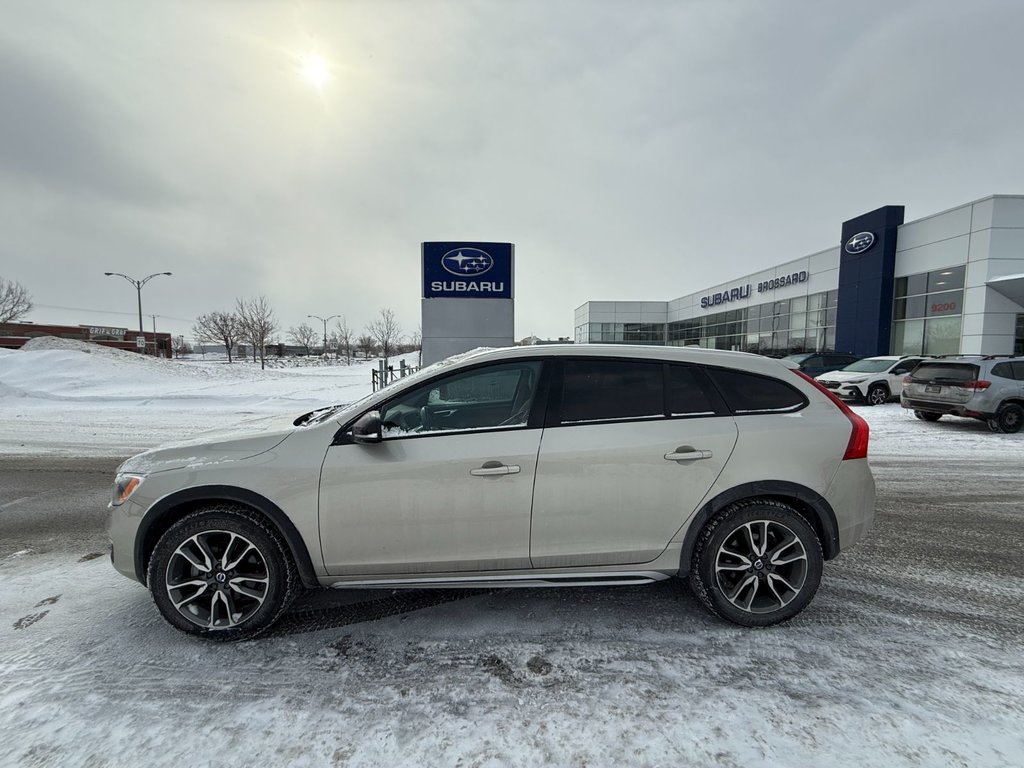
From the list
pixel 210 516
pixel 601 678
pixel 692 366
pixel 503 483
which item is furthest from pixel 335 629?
pixel 692 366

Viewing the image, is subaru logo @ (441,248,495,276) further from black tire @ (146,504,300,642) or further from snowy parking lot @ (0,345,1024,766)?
black tire @ (146,504,300,642)

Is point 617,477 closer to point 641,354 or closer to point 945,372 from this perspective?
point 641,354

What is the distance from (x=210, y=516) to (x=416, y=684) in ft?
4.91

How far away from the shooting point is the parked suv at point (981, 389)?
9.28 metres

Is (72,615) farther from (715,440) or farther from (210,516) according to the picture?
(715,440)

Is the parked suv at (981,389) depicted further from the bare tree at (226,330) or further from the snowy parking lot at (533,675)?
the bare tree at (226,330)

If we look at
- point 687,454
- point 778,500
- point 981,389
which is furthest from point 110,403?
point 981,389

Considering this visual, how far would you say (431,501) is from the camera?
2.69m

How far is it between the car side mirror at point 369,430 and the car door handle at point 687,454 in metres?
1.67

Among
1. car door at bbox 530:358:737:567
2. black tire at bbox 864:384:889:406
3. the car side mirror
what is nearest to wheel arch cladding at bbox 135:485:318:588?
the car side mirror

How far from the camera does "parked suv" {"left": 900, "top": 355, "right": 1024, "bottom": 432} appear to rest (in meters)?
9.28

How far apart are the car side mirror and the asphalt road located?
4.02 feet

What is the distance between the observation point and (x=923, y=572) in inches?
140

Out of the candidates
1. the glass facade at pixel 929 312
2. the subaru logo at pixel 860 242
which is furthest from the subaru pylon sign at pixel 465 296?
the subaru logo at pixel 860 242
